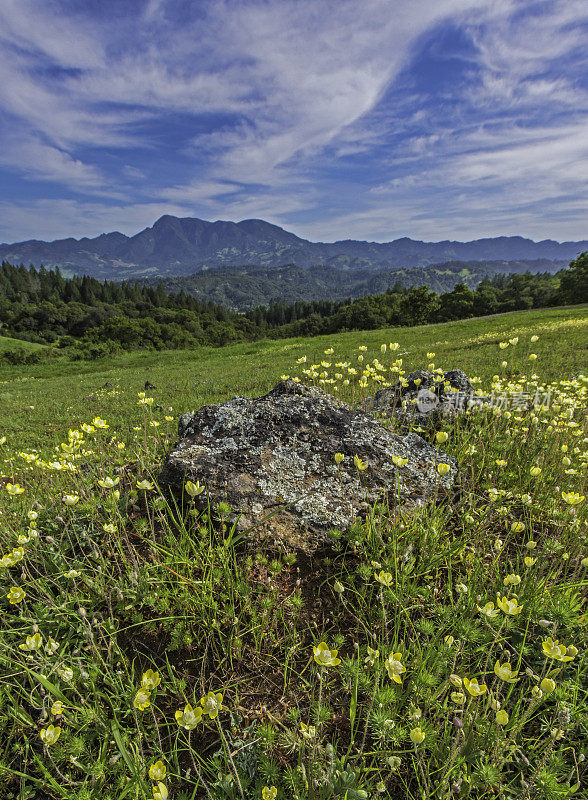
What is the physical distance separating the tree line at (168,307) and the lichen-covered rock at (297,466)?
4105 centimetres

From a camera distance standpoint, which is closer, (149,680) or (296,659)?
(149,680)

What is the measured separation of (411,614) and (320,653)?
1.06m

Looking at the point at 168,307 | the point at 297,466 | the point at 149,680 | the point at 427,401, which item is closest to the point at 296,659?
the point at 149,680

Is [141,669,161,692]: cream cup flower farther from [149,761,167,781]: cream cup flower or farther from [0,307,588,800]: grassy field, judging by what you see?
[149,761,167,781]: cream cup flower

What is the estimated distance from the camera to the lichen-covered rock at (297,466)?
2.80m

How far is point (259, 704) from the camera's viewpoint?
6.20ft

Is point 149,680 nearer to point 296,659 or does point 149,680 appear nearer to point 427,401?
point 296,659

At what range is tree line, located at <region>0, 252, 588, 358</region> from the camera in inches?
2516

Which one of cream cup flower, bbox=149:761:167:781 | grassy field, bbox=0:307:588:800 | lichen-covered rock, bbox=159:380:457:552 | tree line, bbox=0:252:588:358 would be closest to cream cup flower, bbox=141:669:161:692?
grassy field, bbox=0:307:588:800

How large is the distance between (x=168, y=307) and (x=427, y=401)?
123 meters

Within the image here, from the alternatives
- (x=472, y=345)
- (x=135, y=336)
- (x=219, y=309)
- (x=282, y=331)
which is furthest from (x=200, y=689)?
(x=219, y=309)

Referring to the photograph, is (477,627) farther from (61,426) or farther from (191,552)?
(61,426)

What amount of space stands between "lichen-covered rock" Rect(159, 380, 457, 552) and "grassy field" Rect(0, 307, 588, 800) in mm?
187

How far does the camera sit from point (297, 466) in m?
3.24
